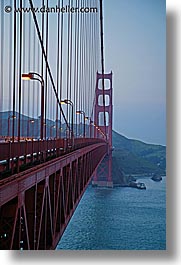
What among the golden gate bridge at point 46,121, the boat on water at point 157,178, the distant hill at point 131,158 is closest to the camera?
the golden gate bridge at point 46,121

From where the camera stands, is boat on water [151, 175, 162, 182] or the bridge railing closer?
the bridge railing

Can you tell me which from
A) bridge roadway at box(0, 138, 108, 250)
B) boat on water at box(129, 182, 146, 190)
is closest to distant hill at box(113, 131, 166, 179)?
boat on water at box(129, 182, 146, 190)

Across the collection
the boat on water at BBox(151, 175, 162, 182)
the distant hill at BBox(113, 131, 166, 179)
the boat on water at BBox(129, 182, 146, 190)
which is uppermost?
the distant hill at BBox(113, 131, 166, 179)

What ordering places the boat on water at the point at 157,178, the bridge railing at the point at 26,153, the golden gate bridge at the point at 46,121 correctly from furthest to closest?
the boat on water at the point at 157,178 < the golden gate bridge at the point at 46,121 < the bridge railing at the point at 26,153

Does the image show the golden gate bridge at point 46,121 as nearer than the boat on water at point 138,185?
Yes

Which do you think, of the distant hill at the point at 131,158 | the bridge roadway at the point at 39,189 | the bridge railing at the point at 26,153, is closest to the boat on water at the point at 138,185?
the distant hill at the point at 131,158

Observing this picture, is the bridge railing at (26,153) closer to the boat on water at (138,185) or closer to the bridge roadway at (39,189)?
the bridge roadway at (39,189)

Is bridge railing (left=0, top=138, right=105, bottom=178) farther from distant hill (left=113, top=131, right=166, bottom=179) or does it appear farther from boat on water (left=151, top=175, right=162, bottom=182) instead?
boat on water (left=151, top=175, right=162, bottom=182)

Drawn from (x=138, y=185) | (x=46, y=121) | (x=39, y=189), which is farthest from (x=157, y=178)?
(x=46, y=121)

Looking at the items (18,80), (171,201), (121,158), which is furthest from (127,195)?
(18,80)

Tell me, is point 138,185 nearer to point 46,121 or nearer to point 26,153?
point 26,153
